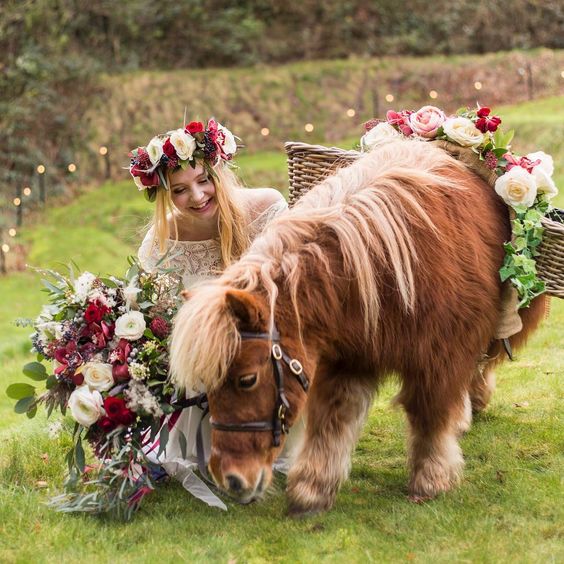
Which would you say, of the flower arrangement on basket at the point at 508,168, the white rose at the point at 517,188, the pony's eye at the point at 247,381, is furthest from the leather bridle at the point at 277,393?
the white rose at the point at 517,188

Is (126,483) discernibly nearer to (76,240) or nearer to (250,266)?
(250,266)

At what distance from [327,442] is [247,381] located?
89cm

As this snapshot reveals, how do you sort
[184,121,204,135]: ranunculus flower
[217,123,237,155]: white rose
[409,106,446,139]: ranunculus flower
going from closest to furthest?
[409,106,446,139]: ranunculus flower < [184,121,204,135]: ranunculus flower < [217,123,237,155]: white rose

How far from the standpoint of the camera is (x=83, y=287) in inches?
169

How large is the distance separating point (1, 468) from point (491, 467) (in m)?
2.92

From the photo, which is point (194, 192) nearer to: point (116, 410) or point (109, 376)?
point (109, 376)

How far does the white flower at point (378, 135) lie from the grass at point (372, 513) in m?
1.90

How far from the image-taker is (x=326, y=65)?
18.9 meters

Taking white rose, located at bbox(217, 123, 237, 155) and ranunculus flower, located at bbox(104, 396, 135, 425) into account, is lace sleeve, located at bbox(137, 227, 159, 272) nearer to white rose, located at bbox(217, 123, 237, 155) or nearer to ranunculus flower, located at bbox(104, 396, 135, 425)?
white rose, located at bbox(217, 123, 237, 155)

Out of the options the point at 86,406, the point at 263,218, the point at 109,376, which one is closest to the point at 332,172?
the point at 263,218

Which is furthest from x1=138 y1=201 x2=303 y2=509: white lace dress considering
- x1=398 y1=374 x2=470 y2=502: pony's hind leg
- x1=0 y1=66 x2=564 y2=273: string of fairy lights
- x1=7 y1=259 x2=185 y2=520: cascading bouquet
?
x1=0 y1=66 x2=564 y2=273: string of fairy lights

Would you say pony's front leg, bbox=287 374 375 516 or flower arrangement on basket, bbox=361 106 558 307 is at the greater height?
flower arrangement on basket, bbox=361 106 558 307

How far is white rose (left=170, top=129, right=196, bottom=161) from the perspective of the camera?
4901mm

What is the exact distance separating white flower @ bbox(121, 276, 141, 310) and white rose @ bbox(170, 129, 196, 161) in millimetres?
952
